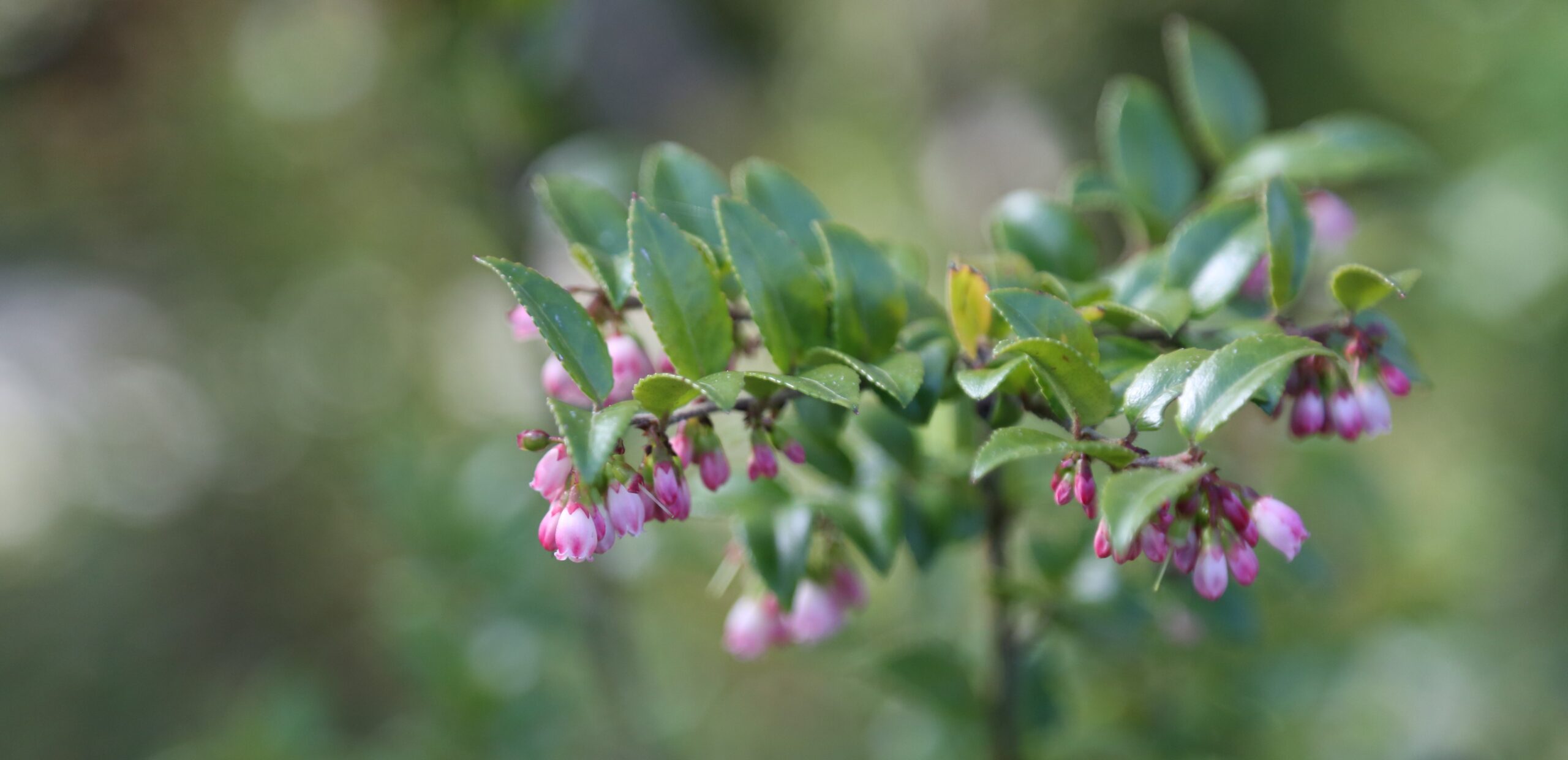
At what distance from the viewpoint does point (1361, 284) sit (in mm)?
617

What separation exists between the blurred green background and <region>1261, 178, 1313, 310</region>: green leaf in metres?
0.32

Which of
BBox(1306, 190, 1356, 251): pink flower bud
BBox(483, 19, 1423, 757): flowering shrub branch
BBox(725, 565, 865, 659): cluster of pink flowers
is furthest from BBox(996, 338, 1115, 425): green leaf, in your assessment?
BBox(1306, 190, 1356, 251): pink flower bud

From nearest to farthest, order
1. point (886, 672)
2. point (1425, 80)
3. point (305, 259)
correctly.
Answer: point (886, 672) < point (1425, 80) < point (305, 259)

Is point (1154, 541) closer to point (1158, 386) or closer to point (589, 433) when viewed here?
point (1158, 386)

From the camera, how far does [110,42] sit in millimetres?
2387

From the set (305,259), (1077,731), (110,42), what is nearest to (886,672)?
(1077,731)

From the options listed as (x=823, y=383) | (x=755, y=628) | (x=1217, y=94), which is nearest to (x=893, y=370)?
(x=823, y=383)

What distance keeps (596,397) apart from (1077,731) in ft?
2.85

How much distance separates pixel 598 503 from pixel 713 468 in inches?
3.5

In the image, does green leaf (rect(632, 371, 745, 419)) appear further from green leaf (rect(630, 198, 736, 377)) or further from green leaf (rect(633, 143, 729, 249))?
green leaf (rect(633, 143, 729, 249))

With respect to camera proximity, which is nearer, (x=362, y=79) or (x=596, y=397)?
(x=596, y=397)

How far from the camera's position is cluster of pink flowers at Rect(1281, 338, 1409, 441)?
649mm

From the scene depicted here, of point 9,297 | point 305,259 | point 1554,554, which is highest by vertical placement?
point 9,297

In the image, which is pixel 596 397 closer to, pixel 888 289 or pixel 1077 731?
pixel 888 289
